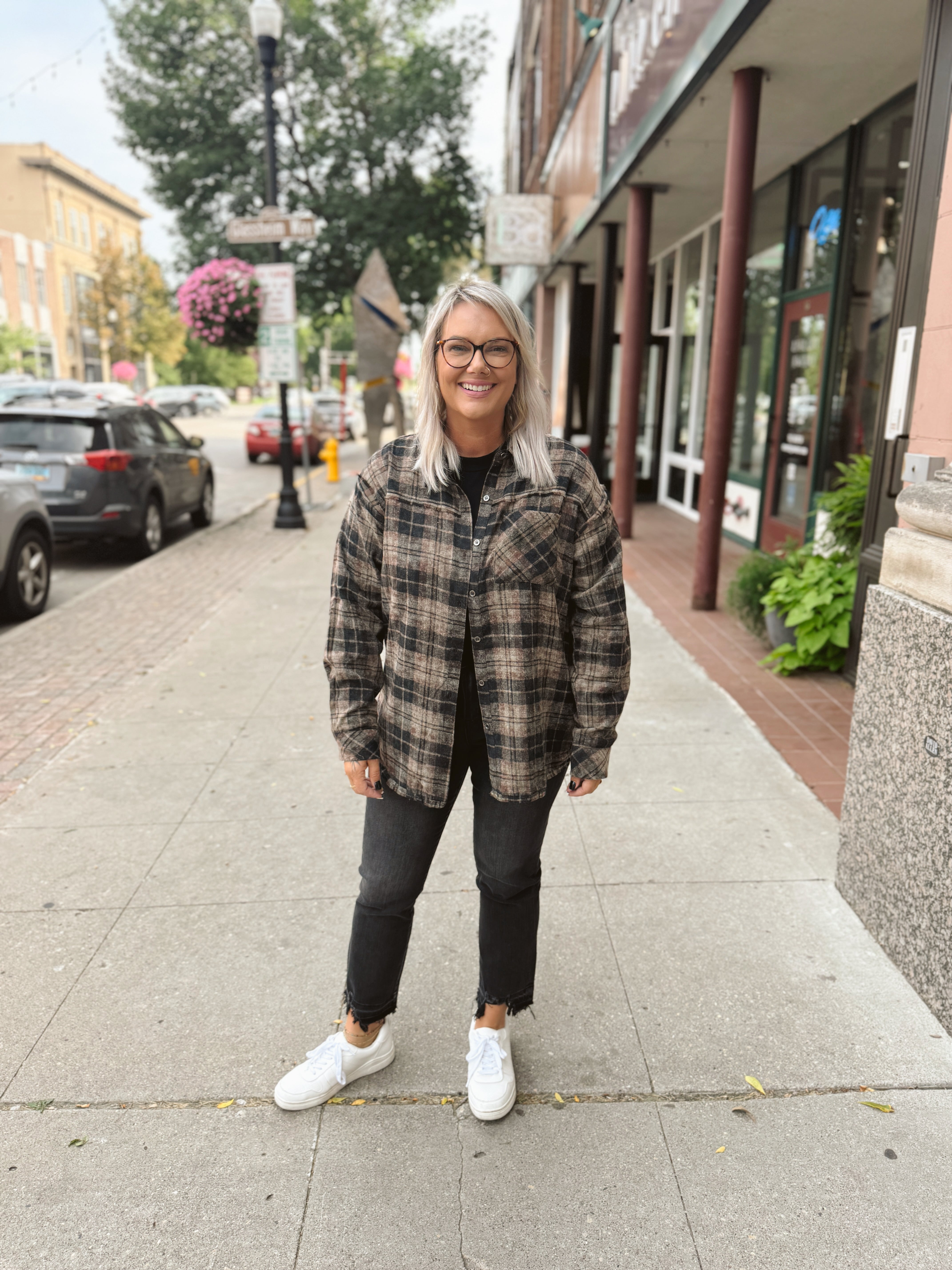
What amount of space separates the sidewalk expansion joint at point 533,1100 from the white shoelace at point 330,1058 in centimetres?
7

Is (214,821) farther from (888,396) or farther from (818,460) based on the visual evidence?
(818,460)

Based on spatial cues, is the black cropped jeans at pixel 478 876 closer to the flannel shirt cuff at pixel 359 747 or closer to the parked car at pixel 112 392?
the flannel shirt cuff at pixel 359 747

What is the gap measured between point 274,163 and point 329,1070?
11.6 m

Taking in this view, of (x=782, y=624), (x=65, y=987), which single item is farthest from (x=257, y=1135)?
(x=782, y=624)

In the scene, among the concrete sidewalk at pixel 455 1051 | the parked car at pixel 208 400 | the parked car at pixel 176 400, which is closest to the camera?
the concrete sidewalk at pixel 455 1051

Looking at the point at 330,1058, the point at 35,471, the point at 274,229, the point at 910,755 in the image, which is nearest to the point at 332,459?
the point at 274,229

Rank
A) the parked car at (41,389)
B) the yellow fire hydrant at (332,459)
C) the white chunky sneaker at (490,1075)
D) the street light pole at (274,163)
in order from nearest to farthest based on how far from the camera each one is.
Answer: the white chunky sneaker at (490,1075) < the street light pole at (274,163) < the parked car at (41,389) < the yellow fire hydrant at (332,459)

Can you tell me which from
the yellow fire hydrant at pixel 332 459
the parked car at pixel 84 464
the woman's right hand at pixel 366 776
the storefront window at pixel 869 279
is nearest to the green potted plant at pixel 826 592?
the storefront window at pixel 869 279

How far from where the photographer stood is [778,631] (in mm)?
6176

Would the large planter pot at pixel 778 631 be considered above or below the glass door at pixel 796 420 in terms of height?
below

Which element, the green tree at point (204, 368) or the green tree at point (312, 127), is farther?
the green tree at point (204, 368)

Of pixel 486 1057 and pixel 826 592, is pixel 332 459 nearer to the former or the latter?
pixel 826 592

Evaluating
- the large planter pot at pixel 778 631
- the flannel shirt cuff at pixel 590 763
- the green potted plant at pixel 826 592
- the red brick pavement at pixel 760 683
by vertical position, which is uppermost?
the flannel shirt cuff at pixel 590 763

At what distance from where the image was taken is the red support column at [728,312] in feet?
21.2
